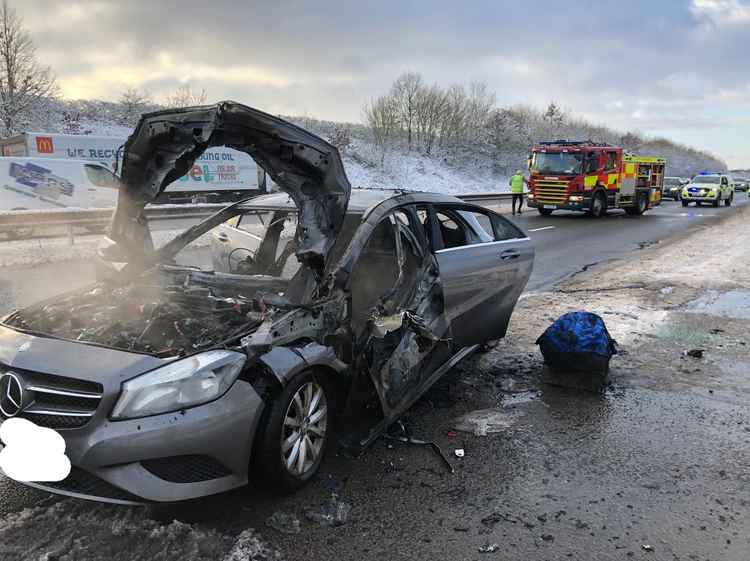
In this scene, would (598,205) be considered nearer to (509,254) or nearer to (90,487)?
(509,254)

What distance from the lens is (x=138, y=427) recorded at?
99.8 inches

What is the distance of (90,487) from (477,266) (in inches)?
126

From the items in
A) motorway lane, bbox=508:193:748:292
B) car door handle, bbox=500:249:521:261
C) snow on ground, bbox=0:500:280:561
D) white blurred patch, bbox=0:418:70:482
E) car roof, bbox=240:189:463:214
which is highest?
car roof, bbox=240:189:463:214

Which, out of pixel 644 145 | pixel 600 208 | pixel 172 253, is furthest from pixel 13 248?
pixel 644 145

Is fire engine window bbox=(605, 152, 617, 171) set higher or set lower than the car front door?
higher

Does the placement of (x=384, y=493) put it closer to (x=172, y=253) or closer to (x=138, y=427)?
(x=138, y=427)

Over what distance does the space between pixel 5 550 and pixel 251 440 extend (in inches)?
44.5

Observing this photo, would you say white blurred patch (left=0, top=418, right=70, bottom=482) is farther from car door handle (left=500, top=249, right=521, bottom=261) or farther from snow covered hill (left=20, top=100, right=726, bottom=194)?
snow covered hill (left=20, top=100, right=726, bottom=194)

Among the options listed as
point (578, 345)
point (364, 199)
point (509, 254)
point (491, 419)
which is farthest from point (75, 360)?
point (509, 254)

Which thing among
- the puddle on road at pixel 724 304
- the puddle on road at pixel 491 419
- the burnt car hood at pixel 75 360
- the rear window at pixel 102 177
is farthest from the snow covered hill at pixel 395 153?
the burnt car hood at pixel 75 360

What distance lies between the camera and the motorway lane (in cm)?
1095

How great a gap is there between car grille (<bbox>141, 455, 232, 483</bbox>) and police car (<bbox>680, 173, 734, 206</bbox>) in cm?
3275

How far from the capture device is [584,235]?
653 inches

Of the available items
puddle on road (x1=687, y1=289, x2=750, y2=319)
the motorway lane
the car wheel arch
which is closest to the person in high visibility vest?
the motorway lane
